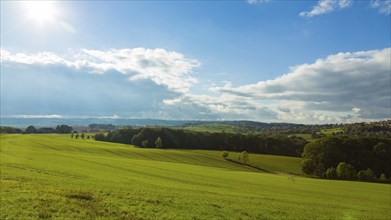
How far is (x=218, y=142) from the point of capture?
14700 cm

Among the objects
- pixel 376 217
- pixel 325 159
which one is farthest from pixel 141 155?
pixel 376 217

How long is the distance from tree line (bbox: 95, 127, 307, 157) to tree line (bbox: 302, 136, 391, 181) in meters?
32.8

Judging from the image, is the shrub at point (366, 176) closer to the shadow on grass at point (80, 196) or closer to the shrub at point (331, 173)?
the shrub at point (331, 173)

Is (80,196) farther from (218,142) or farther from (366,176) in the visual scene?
(218,142)

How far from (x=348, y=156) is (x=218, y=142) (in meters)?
56.9

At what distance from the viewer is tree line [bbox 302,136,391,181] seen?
331 feet

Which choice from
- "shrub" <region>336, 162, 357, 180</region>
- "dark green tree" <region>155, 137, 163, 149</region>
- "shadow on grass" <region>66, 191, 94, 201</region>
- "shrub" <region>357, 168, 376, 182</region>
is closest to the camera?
"shadow on grass" <region>66, 191, 94, 201</region>

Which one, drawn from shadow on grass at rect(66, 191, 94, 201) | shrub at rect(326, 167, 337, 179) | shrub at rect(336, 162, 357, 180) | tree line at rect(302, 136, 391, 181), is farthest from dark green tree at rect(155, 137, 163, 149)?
shadow on grass at rect(66, 191, 94, 201)

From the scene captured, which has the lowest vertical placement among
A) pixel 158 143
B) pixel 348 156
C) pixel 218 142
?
pixel 158 143

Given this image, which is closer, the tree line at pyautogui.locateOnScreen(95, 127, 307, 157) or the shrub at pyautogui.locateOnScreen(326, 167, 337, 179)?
the shrub at pyautogui.locateOnScreen(326, 167, 337, 179)

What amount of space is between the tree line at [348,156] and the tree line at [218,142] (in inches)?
1291

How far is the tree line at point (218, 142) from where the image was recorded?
14212cm

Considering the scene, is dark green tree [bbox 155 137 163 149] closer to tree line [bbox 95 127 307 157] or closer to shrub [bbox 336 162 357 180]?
→ tree line [bbox 95 127 307 157]

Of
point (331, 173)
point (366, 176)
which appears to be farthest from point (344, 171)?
point (366, 176)
